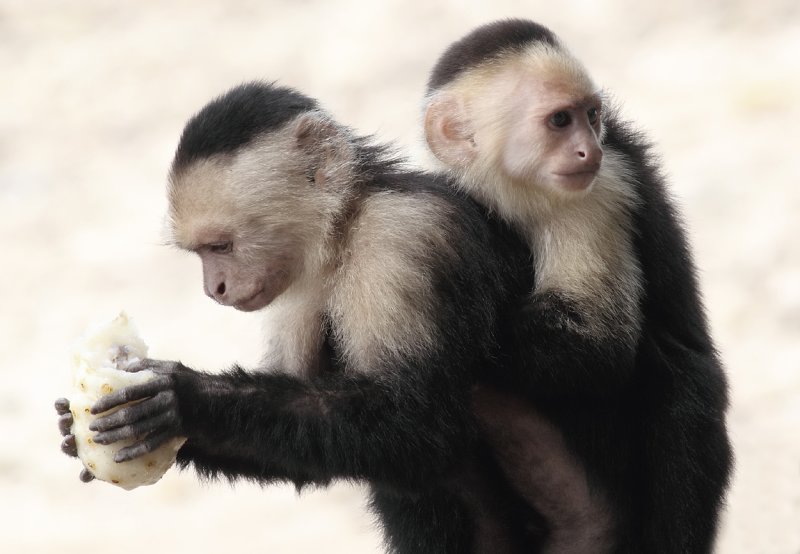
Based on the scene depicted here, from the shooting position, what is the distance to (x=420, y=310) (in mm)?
4574

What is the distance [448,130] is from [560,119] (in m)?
0.48

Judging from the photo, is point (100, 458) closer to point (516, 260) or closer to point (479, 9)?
point (516, 260)

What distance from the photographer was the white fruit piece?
4238 mm

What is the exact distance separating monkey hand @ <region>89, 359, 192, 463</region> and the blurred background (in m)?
3.37

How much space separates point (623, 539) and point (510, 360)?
33.4 inches

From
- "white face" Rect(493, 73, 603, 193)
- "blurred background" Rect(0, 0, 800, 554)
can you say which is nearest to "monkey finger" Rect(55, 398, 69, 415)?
"white face" Rect(493, 73, 603, 193)

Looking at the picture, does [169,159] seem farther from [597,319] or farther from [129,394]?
[129,394]

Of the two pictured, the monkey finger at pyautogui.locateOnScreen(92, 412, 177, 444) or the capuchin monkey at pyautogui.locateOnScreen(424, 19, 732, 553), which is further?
the capuchin monkey at pyautogui.locateOnScreen(424, 19, 732, 553)

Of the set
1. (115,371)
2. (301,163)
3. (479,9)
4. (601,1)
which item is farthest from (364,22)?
(115,371)

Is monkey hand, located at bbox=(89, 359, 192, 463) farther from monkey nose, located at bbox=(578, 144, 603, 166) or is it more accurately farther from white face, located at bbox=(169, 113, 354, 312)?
monkey nose, located at bbox=(578, 144, 603, 166)

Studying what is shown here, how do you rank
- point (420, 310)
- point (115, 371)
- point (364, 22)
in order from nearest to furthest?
point (115, 371), point (420, 310), point (364, 22)

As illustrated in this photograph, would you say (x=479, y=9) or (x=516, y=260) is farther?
(x=479, y=9)

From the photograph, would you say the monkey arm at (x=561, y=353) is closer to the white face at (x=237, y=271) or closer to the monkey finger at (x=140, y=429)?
the white face at (x=237, y=271)

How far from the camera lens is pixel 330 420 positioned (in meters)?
4.41
